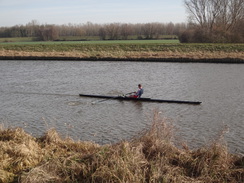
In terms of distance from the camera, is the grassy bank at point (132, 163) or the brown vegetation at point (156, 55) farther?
the brown vegetation at point (156, 55)

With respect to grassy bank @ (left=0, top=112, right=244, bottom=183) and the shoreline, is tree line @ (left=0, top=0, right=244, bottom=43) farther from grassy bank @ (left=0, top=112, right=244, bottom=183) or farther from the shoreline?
A: grassy bank @ (left=0, top=112, right=244, bottom=183)

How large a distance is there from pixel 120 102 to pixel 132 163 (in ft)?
40.8

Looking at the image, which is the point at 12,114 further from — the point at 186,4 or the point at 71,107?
the point at 186,4

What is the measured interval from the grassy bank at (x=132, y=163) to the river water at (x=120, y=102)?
6.02 feet

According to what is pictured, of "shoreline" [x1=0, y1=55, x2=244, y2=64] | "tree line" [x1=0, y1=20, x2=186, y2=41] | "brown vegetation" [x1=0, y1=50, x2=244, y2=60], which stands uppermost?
"tree line" [x1=0, y1=20, x2=186, y2=41]

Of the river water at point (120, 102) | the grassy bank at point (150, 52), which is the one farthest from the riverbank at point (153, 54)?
the river water at point (120, 102)

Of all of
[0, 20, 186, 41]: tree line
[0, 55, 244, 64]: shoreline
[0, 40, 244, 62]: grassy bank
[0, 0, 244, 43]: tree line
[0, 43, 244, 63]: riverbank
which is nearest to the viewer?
[0, 55, 244, 64]: shoreline

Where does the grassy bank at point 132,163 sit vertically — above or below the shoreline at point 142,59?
below

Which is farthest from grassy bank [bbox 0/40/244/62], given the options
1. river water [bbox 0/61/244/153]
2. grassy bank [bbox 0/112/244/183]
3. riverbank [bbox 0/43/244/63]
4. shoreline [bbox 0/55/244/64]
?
grassy bank [bbox 0/112/244/183]

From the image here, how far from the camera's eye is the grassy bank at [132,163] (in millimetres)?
7918

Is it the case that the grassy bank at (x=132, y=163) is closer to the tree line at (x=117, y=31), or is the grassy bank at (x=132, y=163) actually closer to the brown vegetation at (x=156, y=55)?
the brown vegetation at (x=156, y=55)

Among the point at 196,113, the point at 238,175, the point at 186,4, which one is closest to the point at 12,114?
the point at 196,113

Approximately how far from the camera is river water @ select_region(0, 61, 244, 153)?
47.3ft

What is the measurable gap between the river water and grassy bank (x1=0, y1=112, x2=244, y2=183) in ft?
6.02
